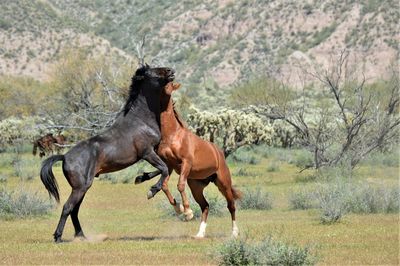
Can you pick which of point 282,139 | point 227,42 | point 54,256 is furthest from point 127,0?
point 54,256

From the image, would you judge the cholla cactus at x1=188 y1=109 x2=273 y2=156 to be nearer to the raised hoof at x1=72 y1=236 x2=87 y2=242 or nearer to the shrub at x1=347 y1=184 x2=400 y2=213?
the shrub at x1=347 y1=184 x2=400 y2=213

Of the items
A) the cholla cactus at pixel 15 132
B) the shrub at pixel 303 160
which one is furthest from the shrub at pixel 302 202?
the cholla cactus at pixel 15 132

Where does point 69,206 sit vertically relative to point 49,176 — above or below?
below

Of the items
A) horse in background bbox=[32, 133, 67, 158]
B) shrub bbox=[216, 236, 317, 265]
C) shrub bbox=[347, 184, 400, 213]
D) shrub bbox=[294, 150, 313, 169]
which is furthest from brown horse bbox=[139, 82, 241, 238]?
horse in background bbox=[32, 133, 67, 158]

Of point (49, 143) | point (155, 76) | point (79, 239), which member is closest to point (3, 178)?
point (49, 143)

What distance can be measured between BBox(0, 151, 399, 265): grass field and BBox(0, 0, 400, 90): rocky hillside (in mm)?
59311

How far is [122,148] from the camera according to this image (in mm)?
13977

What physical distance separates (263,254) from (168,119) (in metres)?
4.30

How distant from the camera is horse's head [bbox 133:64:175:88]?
14.2 m

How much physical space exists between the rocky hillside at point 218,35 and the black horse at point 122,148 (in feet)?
217

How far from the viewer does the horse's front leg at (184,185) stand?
13719 mm

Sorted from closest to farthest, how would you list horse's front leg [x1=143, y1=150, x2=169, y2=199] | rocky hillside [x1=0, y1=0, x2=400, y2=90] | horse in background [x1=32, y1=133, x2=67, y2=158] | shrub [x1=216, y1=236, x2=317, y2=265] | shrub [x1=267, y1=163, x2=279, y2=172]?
shrub [x1=216, y1=236, x2=317, y2=265] < horse's front leg [x1=143, y1=150, x2=169, y2=199] < shrub [x1=267, y1=163, x2=279, y2=172] < horse in background [x1=32, y1=133, x2=67, y2=158] < rocky hillside [x1=0, y1=0, x2=400, y2=90]

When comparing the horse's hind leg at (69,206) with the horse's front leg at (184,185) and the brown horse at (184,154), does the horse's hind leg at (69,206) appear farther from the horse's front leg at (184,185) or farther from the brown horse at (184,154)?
the horse's front leg at (184,185)

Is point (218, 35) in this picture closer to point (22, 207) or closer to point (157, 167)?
point (22, 207)
